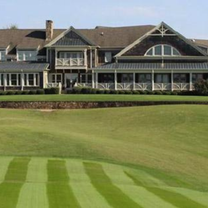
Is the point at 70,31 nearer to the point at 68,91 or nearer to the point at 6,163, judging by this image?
the point at 68,91

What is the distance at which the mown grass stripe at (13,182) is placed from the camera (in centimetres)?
1173

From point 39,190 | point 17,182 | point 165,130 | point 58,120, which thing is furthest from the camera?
point 58,120

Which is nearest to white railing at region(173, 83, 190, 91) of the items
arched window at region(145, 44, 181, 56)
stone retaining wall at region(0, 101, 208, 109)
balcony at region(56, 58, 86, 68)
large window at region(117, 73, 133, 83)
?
arched window at region(145, 44, 181, 56)

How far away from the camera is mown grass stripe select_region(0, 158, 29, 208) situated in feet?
38.5

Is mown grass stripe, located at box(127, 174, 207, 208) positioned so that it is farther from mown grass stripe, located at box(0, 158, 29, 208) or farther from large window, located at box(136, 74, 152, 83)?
large window, located at box(136, 74, 152, 83)

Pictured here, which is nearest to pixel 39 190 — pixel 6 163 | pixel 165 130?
pixel 6 163

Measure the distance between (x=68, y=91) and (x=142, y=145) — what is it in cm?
3782

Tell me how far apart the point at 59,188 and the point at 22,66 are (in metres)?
59.2

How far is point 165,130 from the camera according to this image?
3419 cm

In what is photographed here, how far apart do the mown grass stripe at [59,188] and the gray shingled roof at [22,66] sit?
2000 inches

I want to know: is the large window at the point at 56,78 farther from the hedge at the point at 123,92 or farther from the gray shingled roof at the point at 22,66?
the hedge at the point at 123,92

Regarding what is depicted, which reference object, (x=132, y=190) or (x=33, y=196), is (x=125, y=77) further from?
(x=33, y=196)

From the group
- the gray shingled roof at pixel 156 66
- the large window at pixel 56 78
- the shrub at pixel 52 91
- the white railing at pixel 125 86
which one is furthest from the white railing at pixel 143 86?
the large window at pixel 56 78

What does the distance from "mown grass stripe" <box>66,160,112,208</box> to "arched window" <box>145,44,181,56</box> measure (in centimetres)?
5143
